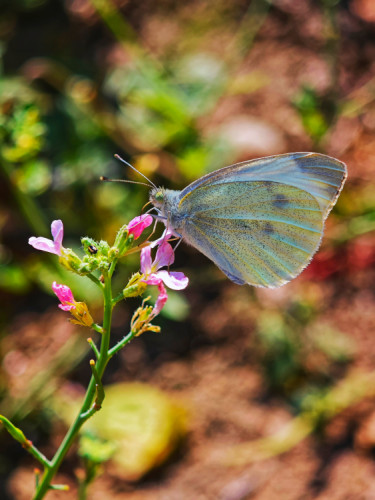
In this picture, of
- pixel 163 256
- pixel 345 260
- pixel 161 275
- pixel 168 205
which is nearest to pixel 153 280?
pixel 161 275

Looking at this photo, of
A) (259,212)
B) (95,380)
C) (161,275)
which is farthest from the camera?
(259,212)

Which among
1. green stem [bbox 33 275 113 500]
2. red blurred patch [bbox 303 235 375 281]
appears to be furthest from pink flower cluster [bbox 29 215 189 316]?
red blurred patch [bbox 303 235 375 281]

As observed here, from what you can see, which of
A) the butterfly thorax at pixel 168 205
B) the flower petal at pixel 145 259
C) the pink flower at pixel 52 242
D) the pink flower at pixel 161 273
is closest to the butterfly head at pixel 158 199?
the butterfly thorax at pixel 168 205

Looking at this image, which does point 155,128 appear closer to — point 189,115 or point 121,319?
point 189,115

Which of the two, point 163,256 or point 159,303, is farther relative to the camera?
point 163,256

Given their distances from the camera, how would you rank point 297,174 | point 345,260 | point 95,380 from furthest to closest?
point 345,260 → point 297,174 → point 95,380

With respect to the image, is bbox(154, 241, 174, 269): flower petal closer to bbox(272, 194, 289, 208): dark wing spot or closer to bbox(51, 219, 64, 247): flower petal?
bbox(51, 219, 64, 247): flower petal

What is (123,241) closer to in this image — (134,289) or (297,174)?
(134,289)
